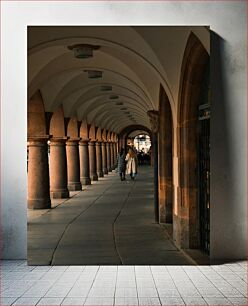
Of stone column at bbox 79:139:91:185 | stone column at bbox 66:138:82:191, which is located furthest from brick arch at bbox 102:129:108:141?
Answer: stone column at bbox 66:138:82:191

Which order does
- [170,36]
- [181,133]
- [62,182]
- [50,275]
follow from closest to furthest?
[50,275] → [170,36] → [181,133] → [62,182]

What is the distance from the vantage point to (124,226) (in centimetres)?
1100

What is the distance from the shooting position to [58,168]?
18484 mm

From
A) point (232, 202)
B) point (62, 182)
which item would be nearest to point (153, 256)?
point (232, 202)

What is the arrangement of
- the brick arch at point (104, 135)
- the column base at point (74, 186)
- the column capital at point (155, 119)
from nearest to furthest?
the column capital at point (155, 119) → the column base at point (74, 186) → the brick arch at point (104, 135)

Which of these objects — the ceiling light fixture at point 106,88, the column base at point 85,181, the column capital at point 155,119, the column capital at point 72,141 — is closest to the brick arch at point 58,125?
the ceiling light fixture at point 106,88

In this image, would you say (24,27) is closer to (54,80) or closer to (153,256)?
(153,256)

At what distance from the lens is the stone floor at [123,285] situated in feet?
17.7

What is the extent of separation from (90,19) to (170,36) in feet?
5.60

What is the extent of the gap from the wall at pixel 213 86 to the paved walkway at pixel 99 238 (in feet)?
2.92

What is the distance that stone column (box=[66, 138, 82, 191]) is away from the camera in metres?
20.8

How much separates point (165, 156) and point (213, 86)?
5147 mm

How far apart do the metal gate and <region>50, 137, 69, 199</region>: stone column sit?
10.0 m

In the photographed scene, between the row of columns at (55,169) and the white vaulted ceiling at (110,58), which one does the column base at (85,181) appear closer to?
the row of columns at (55,169)
